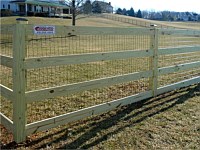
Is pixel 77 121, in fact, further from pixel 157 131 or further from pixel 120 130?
pixel 157 131

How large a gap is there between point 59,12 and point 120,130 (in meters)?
60.9

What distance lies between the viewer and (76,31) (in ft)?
13.8

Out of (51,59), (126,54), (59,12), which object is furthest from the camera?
(59,12)

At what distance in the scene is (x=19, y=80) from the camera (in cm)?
359

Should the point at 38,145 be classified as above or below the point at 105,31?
below

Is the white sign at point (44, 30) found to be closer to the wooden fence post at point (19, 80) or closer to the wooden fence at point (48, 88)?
the wooden fence at point (48, 88)

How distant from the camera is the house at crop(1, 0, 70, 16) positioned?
5584 centimetres

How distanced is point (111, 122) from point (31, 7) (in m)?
57.8

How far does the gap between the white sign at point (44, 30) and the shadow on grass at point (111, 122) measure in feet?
4.80

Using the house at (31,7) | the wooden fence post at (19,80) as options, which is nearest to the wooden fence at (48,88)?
the wooden fence post at (19,80)

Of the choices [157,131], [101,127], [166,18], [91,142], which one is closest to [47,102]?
[101,127]

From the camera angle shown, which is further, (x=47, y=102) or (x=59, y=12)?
(x=59, y=12)

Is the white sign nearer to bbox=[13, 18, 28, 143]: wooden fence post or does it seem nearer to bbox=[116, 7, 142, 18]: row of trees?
bbox=[13, 18, 28, 143]: wooden fence post

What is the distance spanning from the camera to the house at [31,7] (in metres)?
55.8
